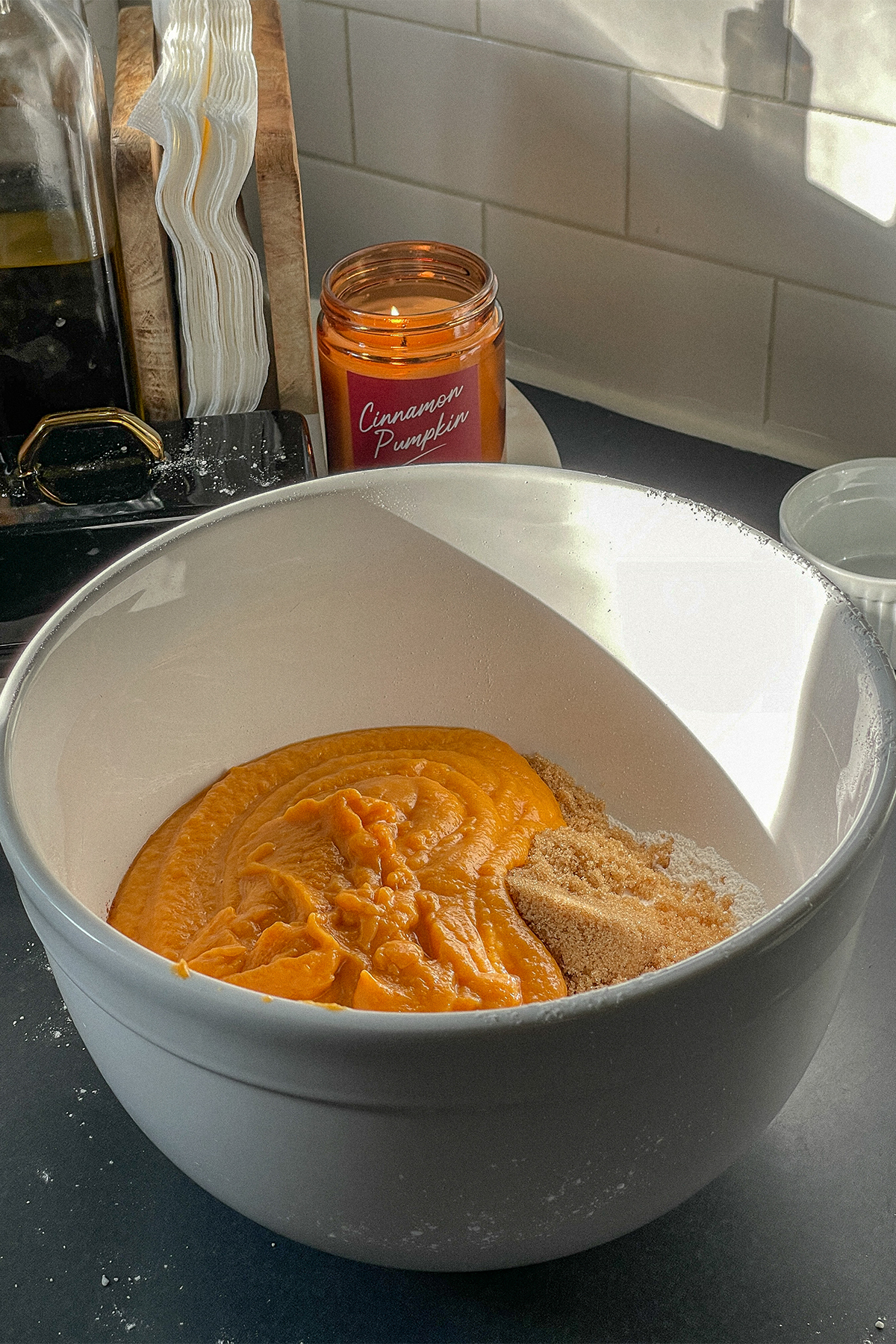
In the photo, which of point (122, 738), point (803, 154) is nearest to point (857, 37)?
point (803, 154)

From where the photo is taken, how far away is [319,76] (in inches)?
40.6

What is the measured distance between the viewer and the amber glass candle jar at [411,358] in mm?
730

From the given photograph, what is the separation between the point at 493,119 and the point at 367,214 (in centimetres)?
16

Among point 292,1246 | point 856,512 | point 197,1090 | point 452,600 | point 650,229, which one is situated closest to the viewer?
point 197,1090

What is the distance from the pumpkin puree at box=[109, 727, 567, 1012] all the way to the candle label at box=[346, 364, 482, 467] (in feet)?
0.58

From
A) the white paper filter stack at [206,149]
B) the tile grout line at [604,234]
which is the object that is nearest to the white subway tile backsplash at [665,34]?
the tile grout line at [604,234]

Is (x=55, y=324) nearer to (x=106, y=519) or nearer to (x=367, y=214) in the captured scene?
(x=106, y=519)

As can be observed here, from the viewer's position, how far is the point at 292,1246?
0.50 m

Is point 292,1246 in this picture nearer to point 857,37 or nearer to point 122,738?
point 122,738

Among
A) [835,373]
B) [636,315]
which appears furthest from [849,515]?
[636,315]

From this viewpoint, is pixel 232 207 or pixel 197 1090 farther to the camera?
pixel 232 207

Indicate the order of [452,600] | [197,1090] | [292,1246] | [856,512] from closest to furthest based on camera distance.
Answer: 1. [197,1090]
2. [292,1246]
3. [452,600]
4. [856,512]

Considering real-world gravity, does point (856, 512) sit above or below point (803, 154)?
below

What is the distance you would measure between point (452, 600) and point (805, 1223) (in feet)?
1.06
